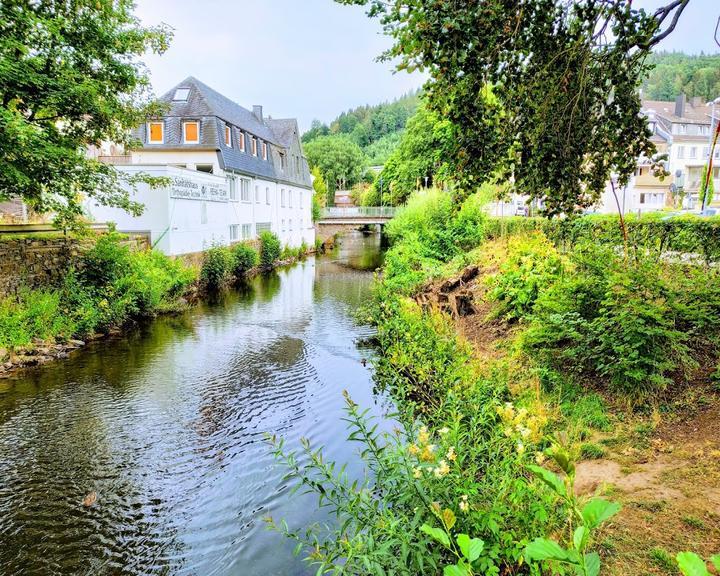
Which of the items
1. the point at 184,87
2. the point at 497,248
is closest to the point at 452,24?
the point at 497,248

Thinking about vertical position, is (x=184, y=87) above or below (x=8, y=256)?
above

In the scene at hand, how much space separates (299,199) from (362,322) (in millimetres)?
26787

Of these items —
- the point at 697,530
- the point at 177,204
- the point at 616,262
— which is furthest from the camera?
the point at 177,204

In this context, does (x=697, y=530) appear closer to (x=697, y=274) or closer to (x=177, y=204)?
(x=697, y=274)

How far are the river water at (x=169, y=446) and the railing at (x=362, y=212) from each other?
34.2 metres

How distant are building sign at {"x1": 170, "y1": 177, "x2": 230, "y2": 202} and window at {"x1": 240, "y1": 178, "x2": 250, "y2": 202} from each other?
264 cm

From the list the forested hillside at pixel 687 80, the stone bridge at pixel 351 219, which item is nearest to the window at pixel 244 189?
the stone bridge at pixel 351 219

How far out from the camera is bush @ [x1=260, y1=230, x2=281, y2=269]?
28.0m

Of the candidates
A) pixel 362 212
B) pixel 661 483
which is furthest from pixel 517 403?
pixel 362 212

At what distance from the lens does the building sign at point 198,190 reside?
18766 mm

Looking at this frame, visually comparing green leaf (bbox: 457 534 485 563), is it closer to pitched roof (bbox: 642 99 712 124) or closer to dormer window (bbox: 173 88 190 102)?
dormer window (bbox: 173 88 190 102)

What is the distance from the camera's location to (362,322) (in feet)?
48.7

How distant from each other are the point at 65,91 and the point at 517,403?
33.2ft

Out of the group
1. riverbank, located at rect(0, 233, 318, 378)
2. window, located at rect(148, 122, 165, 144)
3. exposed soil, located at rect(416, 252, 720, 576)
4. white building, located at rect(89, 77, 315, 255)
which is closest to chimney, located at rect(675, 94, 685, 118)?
white building, located at rect(89, 77, 315, 255)
